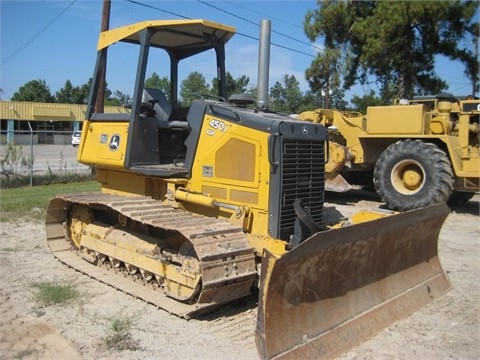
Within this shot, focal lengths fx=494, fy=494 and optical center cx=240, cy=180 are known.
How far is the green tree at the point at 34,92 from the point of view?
249 feet

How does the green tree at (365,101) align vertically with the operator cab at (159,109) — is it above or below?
above

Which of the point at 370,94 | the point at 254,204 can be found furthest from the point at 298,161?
the point at 370,94

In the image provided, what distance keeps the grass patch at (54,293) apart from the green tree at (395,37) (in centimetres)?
1786

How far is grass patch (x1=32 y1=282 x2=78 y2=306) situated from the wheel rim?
765cm

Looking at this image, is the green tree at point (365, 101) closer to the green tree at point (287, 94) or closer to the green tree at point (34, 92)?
the green tree at point (287, 94)

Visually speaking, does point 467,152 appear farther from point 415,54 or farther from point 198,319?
point 415,54

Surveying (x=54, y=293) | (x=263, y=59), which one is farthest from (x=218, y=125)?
(x=263, y=59)

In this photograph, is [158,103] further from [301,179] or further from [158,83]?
[301,179]

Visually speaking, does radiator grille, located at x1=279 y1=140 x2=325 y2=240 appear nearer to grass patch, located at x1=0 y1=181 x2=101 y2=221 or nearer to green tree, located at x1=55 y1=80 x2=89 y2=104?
grass patch, located at x1=0 y1=181 x2=101 y2=221

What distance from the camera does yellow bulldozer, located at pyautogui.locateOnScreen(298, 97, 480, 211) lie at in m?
10.3

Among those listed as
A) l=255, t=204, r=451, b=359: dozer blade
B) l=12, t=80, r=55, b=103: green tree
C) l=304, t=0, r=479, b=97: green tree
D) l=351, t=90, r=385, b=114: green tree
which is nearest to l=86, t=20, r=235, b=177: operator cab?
l=255, t=204, r=451, b=359: dozer blade

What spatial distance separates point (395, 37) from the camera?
20297 mm

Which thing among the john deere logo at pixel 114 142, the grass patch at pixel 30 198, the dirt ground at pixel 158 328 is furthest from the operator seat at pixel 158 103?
the grass patch at pixel 30 198

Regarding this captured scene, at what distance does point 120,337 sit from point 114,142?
267 cm
